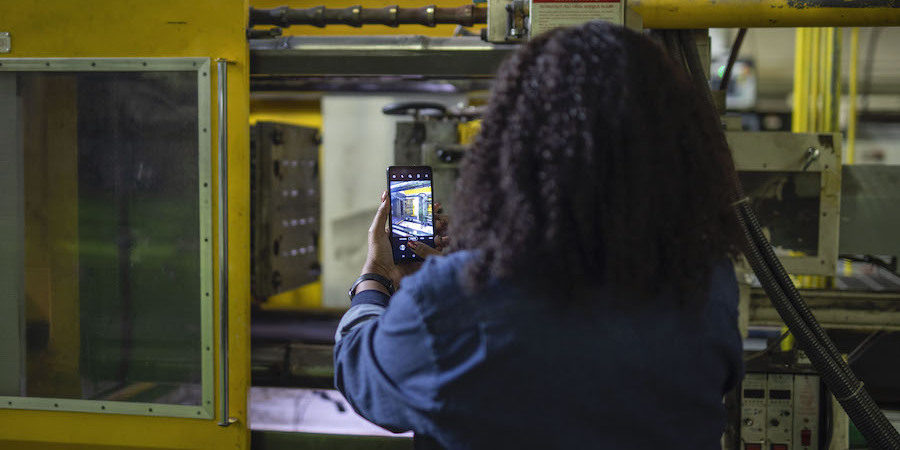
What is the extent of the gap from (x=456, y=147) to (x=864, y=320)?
4.45 feet

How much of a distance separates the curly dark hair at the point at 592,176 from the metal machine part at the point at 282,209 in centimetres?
201

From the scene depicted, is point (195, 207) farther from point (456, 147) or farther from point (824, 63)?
point (824, 63)

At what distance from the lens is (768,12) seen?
72.7 inches

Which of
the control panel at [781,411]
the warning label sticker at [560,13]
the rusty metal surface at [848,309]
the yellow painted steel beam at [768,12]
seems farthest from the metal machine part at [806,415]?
the warning label sticker at [560,13]

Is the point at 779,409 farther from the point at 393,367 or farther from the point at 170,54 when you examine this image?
the point at 170,54

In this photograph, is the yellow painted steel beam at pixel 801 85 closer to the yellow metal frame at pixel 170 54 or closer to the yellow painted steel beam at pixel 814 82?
the yellow painted steel beam at pixel 814 82

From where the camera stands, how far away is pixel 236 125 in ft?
6.69

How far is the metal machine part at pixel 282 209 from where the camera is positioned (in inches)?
110

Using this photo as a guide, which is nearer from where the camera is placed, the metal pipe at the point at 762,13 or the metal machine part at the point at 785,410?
the metal pipe at the point at 762,13

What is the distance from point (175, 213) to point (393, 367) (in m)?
1.38

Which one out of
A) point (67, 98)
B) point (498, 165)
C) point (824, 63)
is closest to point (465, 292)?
point (498, 165)

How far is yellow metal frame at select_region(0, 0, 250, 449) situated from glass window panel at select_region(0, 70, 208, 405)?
8 centimetres

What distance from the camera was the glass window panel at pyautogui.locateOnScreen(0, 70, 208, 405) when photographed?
209 centimetres

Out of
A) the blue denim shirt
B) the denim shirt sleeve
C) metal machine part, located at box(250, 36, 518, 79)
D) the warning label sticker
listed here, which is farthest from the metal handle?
the blue denim shirt
